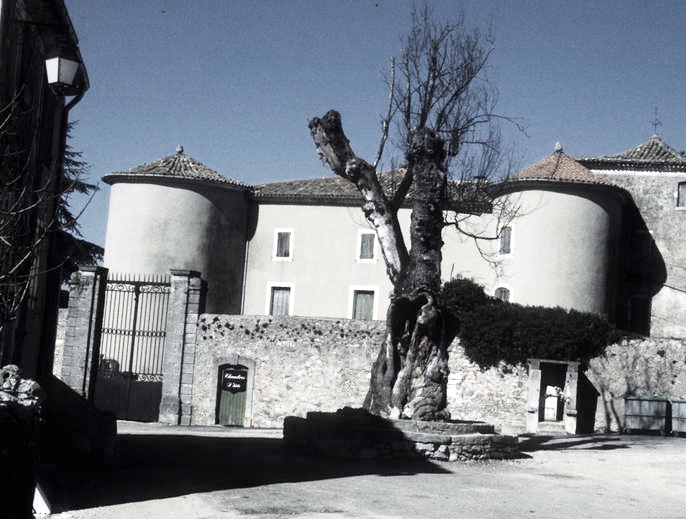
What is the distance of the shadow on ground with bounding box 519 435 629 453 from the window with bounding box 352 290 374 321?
15163mm

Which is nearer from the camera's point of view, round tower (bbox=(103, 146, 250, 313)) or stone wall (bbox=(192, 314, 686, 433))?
stone wall (bbox=(192, 314, 686, 433))

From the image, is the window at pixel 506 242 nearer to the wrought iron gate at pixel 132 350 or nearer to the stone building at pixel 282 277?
the stone building at pixel 282 277

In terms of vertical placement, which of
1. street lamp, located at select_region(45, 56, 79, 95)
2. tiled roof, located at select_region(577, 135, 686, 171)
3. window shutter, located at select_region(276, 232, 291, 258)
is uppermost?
tiled roof, located at select_region(577, 135, 686, 171)

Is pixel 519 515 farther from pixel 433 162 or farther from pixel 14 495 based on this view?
pixel 433 162

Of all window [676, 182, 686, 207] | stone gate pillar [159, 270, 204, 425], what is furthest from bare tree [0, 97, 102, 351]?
window [676, 182, 686, 207]

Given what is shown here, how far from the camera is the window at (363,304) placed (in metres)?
38.2

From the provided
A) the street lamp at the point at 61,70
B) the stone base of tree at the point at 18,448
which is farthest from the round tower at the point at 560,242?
the stone base of tree at the point at 18,448

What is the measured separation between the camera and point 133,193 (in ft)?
126

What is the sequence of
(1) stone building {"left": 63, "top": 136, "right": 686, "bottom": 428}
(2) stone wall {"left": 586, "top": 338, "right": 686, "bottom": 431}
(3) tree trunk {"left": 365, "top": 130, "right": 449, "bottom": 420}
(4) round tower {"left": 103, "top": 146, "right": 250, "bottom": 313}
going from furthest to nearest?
(4) round tower {"left": 103, "top": 146, "right": 250, "bottom": 313}
(1) stone building {"left": 63, "top": 136, "right": 686, "bottom": 428}
(2) stone wall {"left": 586, "top": 338, "right": 686, "bottom": 431}
(3) tree trunk {"left": 365, "top": 130, "right": 449, "bottom": 420}

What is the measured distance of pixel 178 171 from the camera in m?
38.8

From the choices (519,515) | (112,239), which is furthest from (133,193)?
(519,515)

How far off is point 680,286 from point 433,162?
2269cm

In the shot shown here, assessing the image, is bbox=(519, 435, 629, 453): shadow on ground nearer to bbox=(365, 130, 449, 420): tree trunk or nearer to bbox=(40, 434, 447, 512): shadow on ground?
A: bbox=(365, 130, 449, 420): tree trunk

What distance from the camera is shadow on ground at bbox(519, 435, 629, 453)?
19945 millimetres
